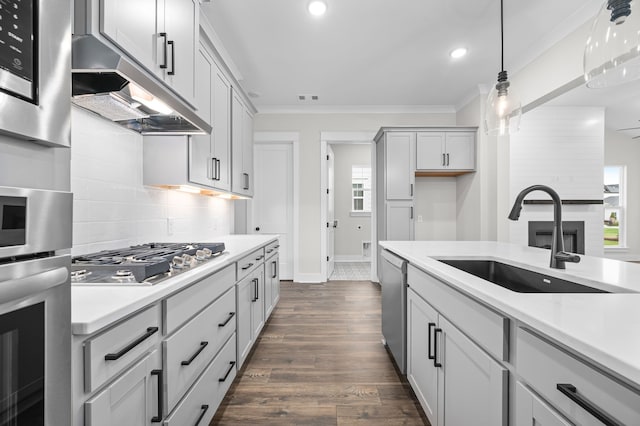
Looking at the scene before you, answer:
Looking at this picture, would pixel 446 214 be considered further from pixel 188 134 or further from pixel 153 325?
pixel 153 325

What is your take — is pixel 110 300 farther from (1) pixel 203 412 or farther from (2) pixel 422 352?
(2) pixel 422 352

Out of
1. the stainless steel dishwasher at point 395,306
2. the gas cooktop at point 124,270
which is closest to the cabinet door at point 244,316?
the gas cooktop at point 124,270

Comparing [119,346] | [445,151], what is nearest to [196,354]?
[119,346]

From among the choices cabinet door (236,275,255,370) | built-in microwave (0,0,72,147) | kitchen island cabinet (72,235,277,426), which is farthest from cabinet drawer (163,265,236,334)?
built-in microwave (0,0,72,147)

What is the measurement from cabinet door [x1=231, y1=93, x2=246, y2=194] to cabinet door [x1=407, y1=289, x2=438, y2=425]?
2.06m

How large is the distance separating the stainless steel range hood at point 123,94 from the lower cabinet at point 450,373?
5.56 feet

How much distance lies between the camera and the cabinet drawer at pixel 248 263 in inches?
80.2

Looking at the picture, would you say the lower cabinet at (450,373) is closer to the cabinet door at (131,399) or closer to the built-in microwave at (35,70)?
the cabinet door at (131,399)

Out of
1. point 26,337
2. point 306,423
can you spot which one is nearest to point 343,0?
point 26,337

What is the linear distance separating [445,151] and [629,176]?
4376 millimetres

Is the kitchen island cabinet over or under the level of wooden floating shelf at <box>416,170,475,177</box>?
under

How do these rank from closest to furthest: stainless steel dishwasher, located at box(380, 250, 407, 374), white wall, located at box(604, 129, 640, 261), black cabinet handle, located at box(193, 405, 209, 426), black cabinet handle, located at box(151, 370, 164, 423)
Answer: black cabinet handle, located at box(151, 370, 164, 423) < black cabinet handle, located at box(193, 405, 209, 426) < stainless steel dishwasher, located at box(380, 250, 407, 374) < white wall, located at box(604, 129, 640, 261)

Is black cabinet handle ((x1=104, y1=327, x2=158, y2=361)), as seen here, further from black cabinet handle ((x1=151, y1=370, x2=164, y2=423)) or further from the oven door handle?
the oven door handle

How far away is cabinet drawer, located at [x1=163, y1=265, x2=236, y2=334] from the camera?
1.14m
